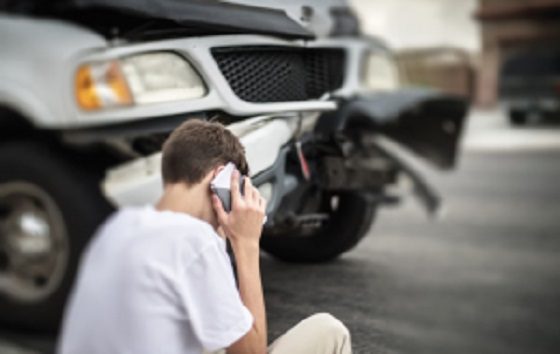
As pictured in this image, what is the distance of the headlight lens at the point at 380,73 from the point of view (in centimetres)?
176

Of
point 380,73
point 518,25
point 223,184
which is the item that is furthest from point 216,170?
point 518,25

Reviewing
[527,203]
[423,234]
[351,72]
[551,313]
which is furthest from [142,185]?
[527,203]

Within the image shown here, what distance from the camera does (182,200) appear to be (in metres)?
1.14

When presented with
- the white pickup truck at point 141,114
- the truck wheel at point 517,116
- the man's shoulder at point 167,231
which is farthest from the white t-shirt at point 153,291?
the truck wheel at point 517,116

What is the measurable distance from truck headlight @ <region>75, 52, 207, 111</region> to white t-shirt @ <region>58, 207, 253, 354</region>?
198 millimetres

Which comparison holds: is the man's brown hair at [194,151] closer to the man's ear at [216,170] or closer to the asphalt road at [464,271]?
the man's ear at [216,170]

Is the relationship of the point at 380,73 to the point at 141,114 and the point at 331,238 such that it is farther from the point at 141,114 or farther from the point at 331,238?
the point at 141,114

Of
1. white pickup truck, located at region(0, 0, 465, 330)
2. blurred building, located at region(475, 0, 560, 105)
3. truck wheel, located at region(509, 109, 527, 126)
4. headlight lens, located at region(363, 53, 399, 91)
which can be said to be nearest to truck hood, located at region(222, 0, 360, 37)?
white pickup truck, located at region(0, 0, 465, 330)

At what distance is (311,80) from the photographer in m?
1.40

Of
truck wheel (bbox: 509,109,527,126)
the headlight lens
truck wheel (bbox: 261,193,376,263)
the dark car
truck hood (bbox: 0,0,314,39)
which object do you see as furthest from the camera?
truck wheel (bbox: 509,109,527,126)

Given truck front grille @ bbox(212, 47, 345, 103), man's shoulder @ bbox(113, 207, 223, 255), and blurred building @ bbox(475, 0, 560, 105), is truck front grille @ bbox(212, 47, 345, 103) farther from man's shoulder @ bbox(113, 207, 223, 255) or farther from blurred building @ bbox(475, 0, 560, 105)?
blurred building @ bbox(475, 0, 560, 105)

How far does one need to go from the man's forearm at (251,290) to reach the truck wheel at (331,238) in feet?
0.77

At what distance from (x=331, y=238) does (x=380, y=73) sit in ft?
2.04

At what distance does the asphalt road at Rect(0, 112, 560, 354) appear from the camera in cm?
140
